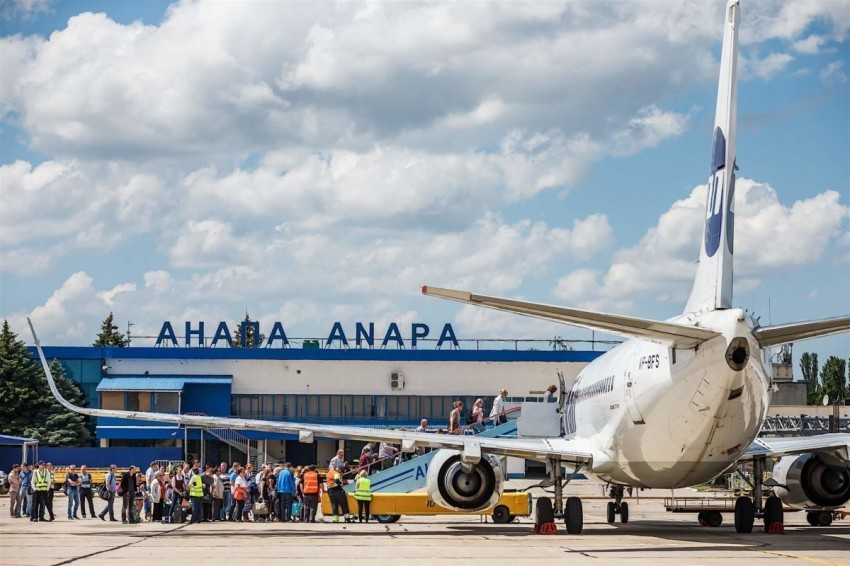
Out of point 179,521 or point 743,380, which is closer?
point 743,380

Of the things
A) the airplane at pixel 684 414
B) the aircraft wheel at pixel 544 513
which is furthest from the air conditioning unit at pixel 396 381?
the aircraft wheel at pixel 544 513

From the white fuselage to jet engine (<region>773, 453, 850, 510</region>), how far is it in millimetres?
4664

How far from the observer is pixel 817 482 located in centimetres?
2878

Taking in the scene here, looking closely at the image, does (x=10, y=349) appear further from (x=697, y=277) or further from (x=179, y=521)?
(x=697, y=277)

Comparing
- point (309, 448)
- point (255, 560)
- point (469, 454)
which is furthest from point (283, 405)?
point (255, 560)

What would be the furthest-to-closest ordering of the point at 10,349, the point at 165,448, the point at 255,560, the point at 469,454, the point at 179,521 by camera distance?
the point at 10,349 → the point at 165,448 → the point at 179,521 → the point at 469,454 → the point at 255,560

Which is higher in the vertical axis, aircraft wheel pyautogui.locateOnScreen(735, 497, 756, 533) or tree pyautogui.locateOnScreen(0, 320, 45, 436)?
tree pyautogui.locateOnScreen(0, 320, 45, 436)

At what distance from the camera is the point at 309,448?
81125 millimetres

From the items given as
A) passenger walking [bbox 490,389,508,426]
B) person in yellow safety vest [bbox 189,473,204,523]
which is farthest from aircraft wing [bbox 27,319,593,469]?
passenger walking [bbox 490,389,508,426]

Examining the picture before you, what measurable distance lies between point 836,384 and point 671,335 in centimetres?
13153

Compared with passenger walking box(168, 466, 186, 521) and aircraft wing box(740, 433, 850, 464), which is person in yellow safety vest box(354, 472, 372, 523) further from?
aircraft wing box(740, 433, 850, 464)

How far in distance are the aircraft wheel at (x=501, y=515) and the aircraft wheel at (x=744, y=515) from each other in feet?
27.9

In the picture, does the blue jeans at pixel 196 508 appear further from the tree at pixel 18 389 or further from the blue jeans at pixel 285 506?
the tree at pixel 18 389

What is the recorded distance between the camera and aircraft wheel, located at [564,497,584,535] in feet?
88.4
